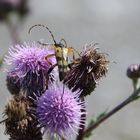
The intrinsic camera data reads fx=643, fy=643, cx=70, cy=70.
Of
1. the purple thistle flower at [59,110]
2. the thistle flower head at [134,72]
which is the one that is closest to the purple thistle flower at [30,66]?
the purple thistle flower at [59,110]

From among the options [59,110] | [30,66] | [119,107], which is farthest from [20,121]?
[119,107]

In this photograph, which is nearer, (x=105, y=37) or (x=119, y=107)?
(x=119, y=107)

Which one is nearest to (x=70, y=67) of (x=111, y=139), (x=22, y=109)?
(x=22, y=109)

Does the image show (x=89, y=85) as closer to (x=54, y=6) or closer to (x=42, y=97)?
(x=42, y=97)

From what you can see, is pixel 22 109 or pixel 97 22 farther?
pixel 97 22

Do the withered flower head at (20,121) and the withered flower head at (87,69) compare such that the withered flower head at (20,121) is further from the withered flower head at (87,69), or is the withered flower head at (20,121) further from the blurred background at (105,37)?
the blurred background at (105,37)

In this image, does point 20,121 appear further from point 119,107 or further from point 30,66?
point 119,107
